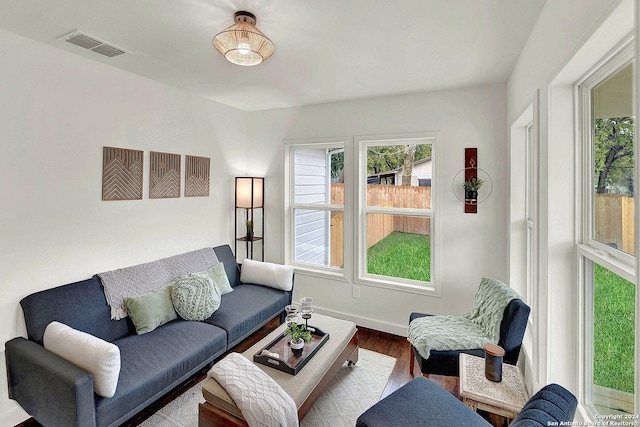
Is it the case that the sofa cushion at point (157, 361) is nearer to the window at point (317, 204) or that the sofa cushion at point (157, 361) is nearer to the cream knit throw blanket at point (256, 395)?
the cream knit throw blanket at point (256, 395)

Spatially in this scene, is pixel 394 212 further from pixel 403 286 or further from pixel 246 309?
pixel 246 309

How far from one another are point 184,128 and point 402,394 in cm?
308

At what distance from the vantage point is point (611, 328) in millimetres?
1281

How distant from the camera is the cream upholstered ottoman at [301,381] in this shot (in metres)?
1.74

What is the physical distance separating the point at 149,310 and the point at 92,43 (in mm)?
1954

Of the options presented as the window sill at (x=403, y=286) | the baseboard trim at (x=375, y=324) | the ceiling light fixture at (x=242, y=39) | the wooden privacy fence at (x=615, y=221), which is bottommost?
the baseboard trim at (x=375, y=324)

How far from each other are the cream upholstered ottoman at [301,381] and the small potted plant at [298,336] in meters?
0.11

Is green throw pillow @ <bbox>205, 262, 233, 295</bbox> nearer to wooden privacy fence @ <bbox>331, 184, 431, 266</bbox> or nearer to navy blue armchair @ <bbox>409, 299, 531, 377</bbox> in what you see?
wooden privacy fence @ <bbox>331, 184, 431, 266</bbox>

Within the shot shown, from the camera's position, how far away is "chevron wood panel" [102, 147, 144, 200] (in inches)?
100

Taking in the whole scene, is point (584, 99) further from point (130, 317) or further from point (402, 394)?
point (130, 317)

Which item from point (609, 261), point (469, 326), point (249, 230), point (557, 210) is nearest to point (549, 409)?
point (609, 261)

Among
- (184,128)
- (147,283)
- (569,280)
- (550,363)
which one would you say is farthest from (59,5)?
(550,363)

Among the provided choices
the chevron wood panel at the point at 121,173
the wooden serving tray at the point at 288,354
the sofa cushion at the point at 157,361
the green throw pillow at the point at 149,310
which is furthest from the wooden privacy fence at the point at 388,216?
the chevron wood panel at the point at 121,173

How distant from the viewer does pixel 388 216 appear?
3475 mm
